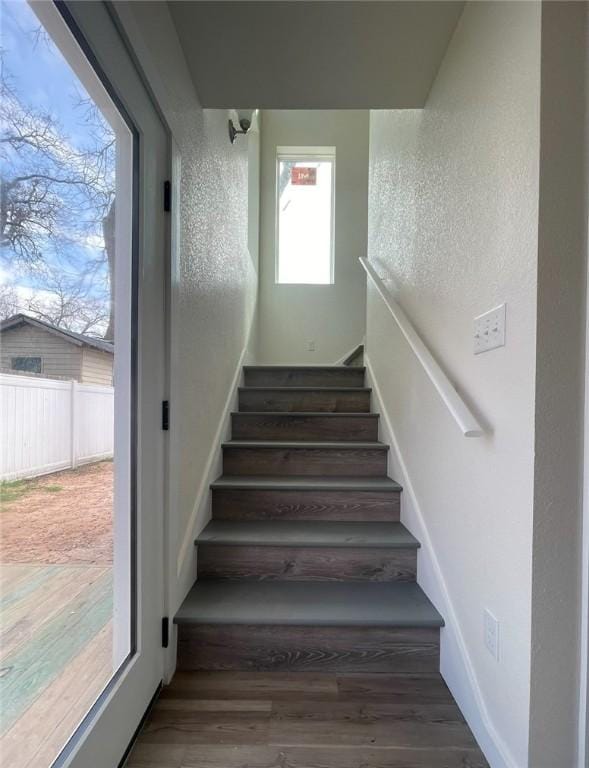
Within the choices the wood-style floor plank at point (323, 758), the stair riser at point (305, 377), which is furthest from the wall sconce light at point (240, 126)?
the wood-style floor plank at point (323, 758)

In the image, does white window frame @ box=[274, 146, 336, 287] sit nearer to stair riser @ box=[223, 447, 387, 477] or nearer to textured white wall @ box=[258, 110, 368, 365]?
textured white wall @ box=[258, 110, 368, 365]

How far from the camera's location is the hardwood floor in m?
1.13

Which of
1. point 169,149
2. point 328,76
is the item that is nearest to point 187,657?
point 169,149

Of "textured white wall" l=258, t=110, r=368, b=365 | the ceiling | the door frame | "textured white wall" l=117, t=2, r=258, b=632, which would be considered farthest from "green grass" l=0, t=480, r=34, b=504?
"textured white wall" l=258, t=110, r=368, b=365

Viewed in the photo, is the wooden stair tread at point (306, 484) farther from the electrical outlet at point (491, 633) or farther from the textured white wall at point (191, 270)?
the electrical outlet at point (491, 633)

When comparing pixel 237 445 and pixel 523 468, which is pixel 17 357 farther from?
pixel 237 445

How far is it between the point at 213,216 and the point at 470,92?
4.15ft

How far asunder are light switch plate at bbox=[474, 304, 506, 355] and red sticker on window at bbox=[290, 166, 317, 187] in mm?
3822

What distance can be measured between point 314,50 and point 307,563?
2.01m

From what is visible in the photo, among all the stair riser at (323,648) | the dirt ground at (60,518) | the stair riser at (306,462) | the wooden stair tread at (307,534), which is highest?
the dirt ground at (60,518)

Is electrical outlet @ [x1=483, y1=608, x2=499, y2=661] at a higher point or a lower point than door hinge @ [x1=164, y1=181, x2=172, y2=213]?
lower

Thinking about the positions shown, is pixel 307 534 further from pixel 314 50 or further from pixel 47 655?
pixel 314 50

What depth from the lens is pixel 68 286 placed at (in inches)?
36.4

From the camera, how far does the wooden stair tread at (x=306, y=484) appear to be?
6.37ft
